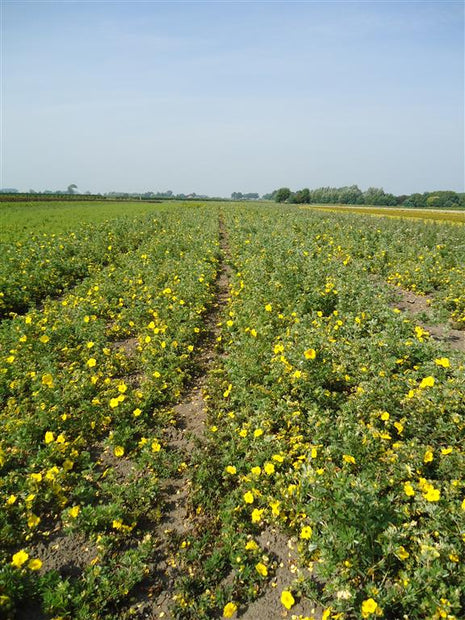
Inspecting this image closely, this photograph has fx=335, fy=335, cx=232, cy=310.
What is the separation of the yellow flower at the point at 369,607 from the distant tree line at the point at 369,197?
8712 cm

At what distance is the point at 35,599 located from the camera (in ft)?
7.98

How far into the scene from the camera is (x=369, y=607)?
2.09 metres

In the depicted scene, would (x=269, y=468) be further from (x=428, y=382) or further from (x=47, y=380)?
(x=47, y=380)

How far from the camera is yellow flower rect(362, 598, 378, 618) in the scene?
2.08m

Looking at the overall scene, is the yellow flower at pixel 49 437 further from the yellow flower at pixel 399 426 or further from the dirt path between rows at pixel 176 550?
the yellow flower at pixel 399 426

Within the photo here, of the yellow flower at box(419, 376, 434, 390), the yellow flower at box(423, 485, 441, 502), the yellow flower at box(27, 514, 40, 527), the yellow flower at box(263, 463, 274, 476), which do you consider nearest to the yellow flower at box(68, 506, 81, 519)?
the yellow flower at box(27, 514, 40, 527)

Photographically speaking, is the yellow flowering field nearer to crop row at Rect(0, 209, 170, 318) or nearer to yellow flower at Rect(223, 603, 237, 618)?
yellow flower at Rect(223, 603, 237, 618)

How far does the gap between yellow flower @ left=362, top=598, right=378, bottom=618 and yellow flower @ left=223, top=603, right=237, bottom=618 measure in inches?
34.8

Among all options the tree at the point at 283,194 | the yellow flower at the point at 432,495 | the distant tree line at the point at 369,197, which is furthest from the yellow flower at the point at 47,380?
the tree at the point at 283,194

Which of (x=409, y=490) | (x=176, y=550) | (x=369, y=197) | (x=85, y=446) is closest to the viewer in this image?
(x=409, y=490)

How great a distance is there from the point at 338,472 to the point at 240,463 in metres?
0.99

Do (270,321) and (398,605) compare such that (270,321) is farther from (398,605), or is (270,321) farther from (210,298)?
(398,605)

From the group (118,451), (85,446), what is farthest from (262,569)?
(85,446)

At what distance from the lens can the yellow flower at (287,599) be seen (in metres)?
2.32
